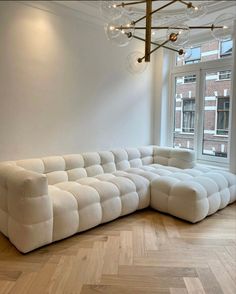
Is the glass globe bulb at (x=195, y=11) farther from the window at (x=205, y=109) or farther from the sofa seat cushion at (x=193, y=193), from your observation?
the window at (x=205, y=109)

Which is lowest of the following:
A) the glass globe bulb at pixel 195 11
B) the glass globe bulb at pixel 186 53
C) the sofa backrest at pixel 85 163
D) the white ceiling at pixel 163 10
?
the sofa backrest at pixel 85 163

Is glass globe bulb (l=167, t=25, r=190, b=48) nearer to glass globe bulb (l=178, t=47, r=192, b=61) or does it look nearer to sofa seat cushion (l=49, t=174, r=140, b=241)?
glass globe bulb (l=178, t=47, r=192, b=61)

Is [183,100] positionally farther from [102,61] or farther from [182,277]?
[182,277]

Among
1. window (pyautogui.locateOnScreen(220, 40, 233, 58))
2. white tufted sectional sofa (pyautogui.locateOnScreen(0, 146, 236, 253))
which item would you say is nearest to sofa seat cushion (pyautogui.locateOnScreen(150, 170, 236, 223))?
white tufted sectional sofa (pyautogui.locateOnScreen(0, 146, 236, 253))

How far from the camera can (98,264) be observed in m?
2.18

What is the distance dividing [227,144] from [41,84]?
9.83ft

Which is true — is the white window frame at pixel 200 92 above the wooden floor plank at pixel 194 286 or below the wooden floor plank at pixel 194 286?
above

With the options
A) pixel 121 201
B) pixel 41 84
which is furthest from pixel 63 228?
pixel 41 84

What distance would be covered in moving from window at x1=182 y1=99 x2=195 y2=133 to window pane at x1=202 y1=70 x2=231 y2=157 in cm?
26

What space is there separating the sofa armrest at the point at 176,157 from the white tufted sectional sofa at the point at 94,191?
0.05 ft

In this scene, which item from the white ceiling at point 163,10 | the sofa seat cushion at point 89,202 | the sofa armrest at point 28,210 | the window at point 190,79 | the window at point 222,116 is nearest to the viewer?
the sofa armrest at point 28,210

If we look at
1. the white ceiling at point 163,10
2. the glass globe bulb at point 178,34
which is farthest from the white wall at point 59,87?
the glass globe bulb at point 178,34

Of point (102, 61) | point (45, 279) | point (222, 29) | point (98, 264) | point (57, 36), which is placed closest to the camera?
point (45, 279)

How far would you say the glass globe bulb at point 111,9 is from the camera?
83.5 inches
